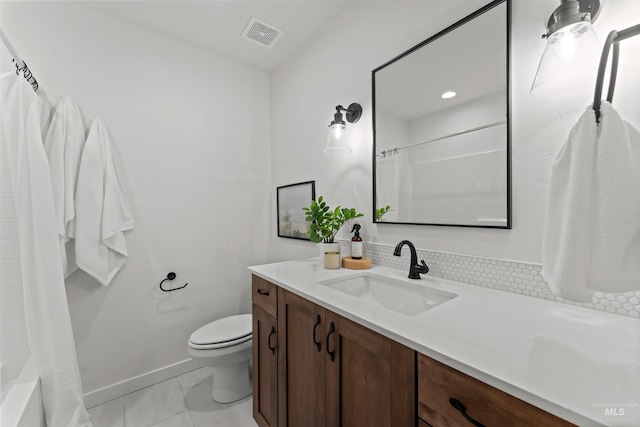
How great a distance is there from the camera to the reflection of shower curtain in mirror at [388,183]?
1.44m

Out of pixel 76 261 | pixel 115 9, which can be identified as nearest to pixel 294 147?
pixel 115 9

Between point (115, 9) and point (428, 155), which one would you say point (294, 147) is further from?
point (115, 9)

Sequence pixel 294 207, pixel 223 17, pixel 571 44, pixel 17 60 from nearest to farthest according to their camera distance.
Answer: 1. pixel 571 44
2. pixel 17 60
3. pixel 223 17
4. pixel 294 207

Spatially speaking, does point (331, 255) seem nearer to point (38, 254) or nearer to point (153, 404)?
point (38, 254)

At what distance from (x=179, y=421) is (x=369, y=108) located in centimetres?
226

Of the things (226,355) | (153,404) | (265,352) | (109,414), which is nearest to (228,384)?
(226,355)

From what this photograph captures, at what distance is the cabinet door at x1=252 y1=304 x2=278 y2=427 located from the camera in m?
1.28

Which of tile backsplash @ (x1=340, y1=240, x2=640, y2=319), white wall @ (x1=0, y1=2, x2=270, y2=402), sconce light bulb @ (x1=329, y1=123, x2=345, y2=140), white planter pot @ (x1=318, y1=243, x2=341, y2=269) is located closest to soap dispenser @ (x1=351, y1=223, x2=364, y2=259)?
white planter pot @ (x1=318, y1=243, x2=341, y2=269)

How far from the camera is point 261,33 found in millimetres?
1982

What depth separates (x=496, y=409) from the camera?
52cm

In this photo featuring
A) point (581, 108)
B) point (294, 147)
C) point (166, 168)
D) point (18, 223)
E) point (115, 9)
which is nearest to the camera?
point (581, 108)

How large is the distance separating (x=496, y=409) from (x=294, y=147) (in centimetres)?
206

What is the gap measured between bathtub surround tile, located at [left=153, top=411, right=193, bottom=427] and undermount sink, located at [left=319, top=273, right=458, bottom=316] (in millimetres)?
1296

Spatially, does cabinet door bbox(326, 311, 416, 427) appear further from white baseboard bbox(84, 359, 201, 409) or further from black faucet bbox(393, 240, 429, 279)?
white baseboard bbox(84, 359, 201, 409)
